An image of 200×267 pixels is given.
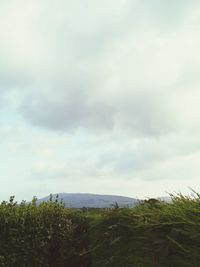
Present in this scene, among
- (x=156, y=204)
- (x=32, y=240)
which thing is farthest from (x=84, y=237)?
(x=156, y=204)

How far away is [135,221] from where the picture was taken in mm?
5035

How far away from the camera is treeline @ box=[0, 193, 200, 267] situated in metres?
3.86

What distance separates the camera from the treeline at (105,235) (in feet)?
12.6

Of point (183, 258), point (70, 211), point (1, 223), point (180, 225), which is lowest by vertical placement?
point (183, 258)

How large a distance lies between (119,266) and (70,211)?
726 centimetres

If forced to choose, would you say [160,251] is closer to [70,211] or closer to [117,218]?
[117,218]

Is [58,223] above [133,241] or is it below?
above

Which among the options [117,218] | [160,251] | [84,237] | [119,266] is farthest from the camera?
[84,237]

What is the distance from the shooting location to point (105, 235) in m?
6.67

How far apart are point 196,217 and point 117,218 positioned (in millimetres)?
2489

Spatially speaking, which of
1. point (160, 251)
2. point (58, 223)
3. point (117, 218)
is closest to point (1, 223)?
point (58, 223)

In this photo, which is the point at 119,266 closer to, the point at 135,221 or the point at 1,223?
the point at 135,221

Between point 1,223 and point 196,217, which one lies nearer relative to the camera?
point 196,217

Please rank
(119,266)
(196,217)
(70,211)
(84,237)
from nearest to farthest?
(196,217) → (119,266) → (84,237) → (70,211)
